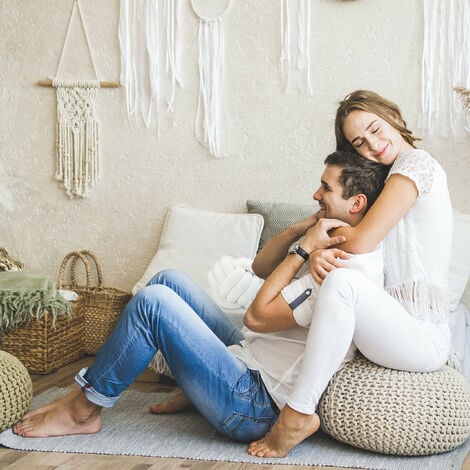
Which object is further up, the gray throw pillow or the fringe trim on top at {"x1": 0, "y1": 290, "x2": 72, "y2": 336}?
the gray throw pillow

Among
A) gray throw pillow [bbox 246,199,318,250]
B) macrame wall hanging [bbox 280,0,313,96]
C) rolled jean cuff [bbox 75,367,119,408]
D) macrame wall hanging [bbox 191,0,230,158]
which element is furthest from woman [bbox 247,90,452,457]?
macrame wall hanging [bbox 191,0,230,158]

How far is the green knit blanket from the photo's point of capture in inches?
132

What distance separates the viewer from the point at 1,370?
97.4 inches

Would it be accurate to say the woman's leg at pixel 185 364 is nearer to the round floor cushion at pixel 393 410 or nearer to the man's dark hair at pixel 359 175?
the round floor cushion at pixel 393 410

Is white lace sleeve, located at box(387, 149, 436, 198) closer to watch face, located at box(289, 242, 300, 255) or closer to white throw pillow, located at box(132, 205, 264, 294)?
watch face, located at box(289, 242, 300, 255)

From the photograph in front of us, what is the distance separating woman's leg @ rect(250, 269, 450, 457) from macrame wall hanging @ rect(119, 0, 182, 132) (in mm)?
1960

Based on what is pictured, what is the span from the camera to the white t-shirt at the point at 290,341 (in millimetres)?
2225

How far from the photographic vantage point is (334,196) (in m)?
2.29

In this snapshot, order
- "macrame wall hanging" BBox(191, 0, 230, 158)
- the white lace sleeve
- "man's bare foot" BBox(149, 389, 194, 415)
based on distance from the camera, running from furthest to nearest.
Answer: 1. "macrame wall hanging" BBox(191, 0, 230, 158)
2. "man's bare foot" BBox(149, 389, 194, 415)
3. the white lace sleeve

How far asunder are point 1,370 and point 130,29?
1.99 metres

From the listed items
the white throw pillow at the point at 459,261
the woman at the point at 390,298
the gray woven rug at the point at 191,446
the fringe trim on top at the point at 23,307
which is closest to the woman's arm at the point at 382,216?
the woman at the point at 390,298

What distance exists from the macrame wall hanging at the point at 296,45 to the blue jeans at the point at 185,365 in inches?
66.2

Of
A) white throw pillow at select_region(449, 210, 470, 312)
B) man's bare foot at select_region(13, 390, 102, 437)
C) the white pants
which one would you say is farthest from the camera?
white throw pillow at select_region(449, 210, 470, 312)

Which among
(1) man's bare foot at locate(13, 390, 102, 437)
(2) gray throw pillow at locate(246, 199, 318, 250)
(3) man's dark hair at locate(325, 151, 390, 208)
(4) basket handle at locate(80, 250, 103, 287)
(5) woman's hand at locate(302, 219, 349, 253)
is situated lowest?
(1) man's bare foot at locate(13, 390, 102, 437)
